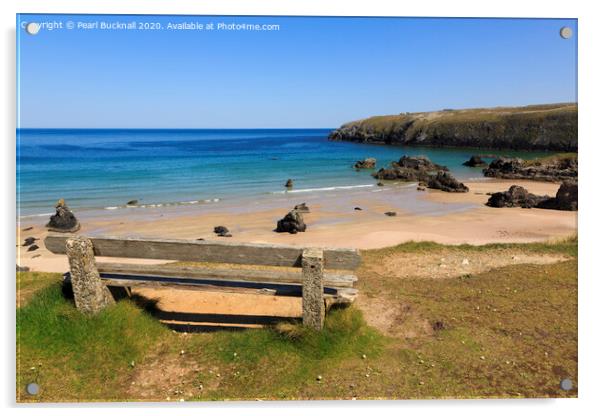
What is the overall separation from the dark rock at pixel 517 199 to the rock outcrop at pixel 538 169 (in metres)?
12.3

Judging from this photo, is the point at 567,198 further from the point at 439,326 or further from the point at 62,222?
the point at 62,222

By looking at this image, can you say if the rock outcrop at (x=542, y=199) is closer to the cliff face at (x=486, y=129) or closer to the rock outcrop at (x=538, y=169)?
the rock outcrop at (x=538, y=169)

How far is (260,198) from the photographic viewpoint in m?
26.4

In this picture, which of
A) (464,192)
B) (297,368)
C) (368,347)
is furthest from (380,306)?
(464,192)

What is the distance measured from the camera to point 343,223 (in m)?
18.5

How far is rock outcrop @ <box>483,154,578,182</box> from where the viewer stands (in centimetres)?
3281

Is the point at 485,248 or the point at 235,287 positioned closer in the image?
the point at 235,287

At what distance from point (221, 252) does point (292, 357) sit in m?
1.55

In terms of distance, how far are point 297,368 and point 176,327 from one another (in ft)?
6.80

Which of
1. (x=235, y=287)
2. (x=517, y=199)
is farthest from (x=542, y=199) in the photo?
(x=235, y=287)

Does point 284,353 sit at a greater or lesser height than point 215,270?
lesser

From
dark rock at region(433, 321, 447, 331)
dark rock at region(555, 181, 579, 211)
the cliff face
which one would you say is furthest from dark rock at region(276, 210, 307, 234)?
the cliff face

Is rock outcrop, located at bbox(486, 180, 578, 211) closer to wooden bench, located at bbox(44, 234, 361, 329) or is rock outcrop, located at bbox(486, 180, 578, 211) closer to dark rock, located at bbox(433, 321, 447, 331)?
dark rock, located at bbox(433, 321, 447, 331)
